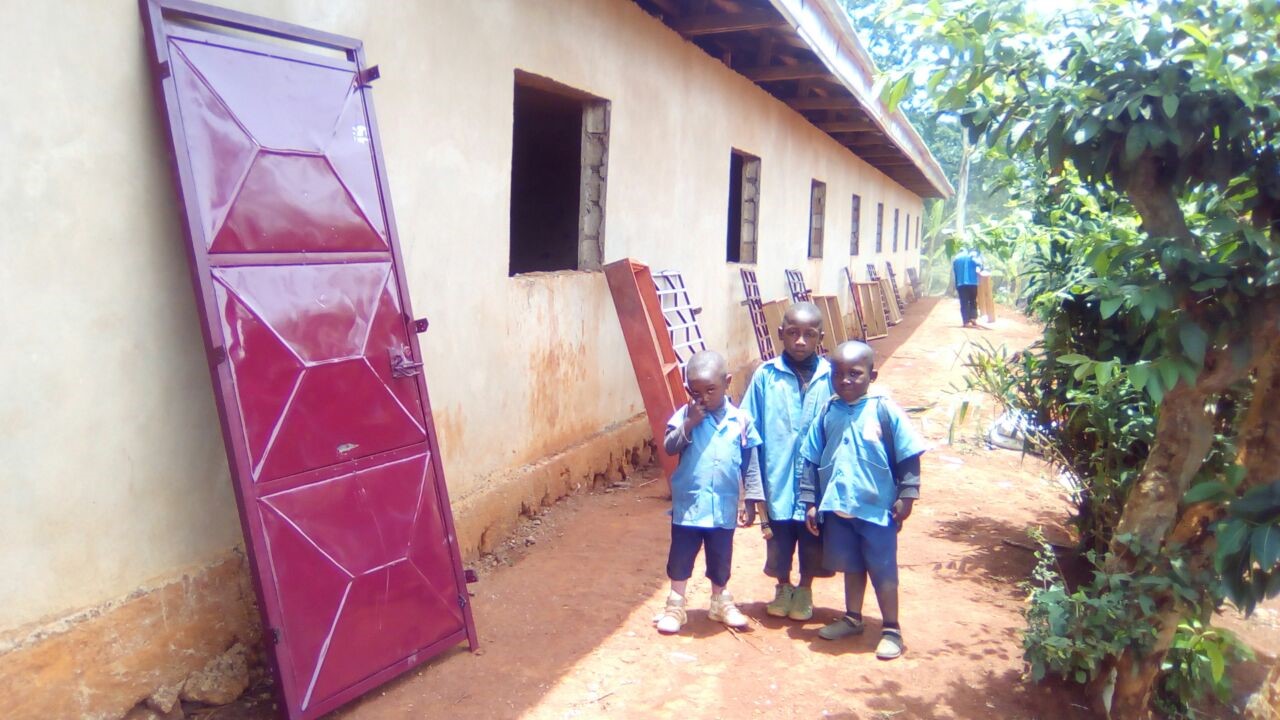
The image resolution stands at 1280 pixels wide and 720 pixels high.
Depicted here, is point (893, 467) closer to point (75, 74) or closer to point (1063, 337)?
point (1063, 337)

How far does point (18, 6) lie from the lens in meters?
2.24

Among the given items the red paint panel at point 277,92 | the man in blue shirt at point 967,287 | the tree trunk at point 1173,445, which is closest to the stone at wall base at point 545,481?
the red paint panel at point 277,92

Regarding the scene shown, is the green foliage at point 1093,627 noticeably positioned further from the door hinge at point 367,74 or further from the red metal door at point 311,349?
the door hinge at point 367,74

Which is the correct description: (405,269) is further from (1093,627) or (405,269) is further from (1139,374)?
(1093,627)

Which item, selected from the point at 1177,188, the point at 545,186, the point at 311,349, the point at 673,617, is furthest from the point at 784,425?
the point at 545,186

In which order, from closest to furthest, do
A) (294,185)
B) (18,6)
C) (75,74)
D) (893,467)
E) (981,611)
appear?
(18,6), (75,74), (294,185), (893,467), (981,611)

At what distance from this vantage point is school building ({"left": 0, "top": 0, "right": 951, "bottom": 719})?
2.35m

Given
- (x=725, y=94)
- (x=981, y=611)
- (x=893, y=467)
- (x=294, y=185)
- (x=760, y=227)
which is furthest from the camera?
(x=760, y=227)

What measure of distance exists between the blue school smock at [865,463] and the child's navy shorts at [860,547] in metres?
0.07

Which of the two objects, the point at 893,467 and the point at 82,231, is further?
the point at 893,467

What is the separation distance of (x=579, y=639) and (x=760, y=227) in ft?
20.0

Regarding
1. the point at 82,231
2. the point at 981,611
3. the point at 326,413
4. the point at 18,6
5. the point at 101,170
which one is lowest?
the point at 981,611

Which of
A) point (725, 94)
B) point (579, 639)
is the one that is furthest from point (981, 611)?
point (725, 94)

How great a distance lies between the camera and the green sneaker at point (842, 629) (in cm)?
358
